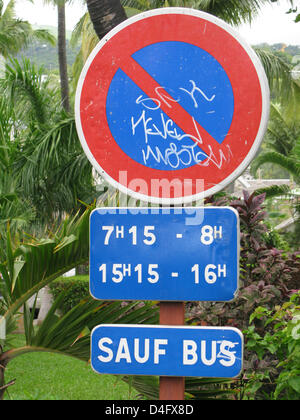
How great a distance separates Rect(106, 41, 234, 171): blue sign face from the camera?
181 centimetres

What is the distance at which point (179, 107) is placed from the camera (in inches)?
71.2

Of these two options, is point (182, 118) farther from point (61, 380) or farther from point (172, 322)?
point (61, 380)

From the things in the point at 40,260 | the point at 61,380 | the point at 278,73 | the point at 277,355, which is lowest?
the point at 61,380

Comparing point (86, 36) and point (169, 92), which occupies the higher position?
point (86, 36)

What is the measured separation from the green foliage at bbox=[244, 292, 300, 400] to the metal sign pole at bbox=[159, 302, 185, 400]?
0.99 m

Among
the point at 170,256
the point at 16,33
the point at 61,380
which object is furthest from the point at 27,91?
the point at 16,33

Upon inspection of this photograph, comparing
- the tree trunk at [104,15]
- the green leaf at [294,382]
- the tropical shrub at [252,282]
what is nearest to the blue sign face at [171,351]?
the green leaf at [294,382]

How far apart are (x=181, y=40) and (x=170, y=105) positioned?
23cm

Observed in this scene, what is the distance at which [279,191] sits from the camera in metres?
12.6

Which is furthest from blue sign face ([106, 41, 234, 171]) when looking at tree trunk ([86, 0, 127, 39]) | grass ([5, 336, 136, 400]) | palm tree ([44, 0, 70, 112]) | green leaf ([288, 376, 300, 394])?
palm tree ([44, 0, 70, 112])

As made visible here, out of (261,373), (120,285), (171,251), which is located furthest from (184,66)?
Answer: (261,373)
